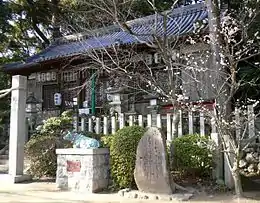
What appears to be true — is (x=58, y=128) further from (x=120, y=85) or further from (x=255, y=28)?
(x=255, y=28)

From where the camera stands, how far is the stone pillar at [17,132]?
30.9 feet

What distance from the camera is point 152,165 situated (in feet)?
23.5

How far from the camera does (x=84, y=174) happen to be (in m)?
7.95

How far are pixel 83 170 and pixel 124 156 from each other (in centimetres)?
100

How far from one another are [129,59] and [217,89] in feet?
18.8

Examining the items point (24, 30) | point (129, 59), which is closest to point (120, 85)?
point (129, 59)

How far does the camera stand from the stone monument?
23.2ft

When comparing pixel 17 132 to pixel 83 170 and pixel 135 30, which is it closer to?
pixel 83 170

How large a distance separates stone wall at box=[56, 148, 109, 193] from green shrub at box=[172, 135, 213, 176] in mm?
1601

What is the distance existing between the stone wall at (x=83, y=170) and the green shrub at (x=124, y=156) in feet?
0.92

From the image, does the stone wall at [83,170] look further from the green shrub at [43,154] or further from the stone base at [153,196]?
the green shrub at [43,154]

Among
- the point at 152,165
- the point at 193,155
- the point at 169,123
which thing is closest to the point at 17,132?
the point at 169,123

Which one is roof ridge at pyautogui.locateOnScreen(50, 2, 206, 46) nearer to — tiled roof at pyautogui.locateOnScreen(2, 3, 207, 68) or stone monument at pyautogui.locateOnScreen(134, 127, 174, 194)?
tiled roof at pyautogui.locateOnScreen(2, 3, 207, 68)

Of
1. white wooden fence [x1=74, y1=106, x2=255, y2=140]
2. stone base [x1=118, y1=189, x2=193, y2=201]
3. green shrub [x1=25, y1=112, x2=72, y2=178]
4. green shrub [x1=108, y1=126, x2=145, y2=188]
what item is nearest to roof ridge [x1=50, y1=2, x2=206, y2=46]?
white wooden fence [x1=74, y1=106, x2=255, y2=140]
